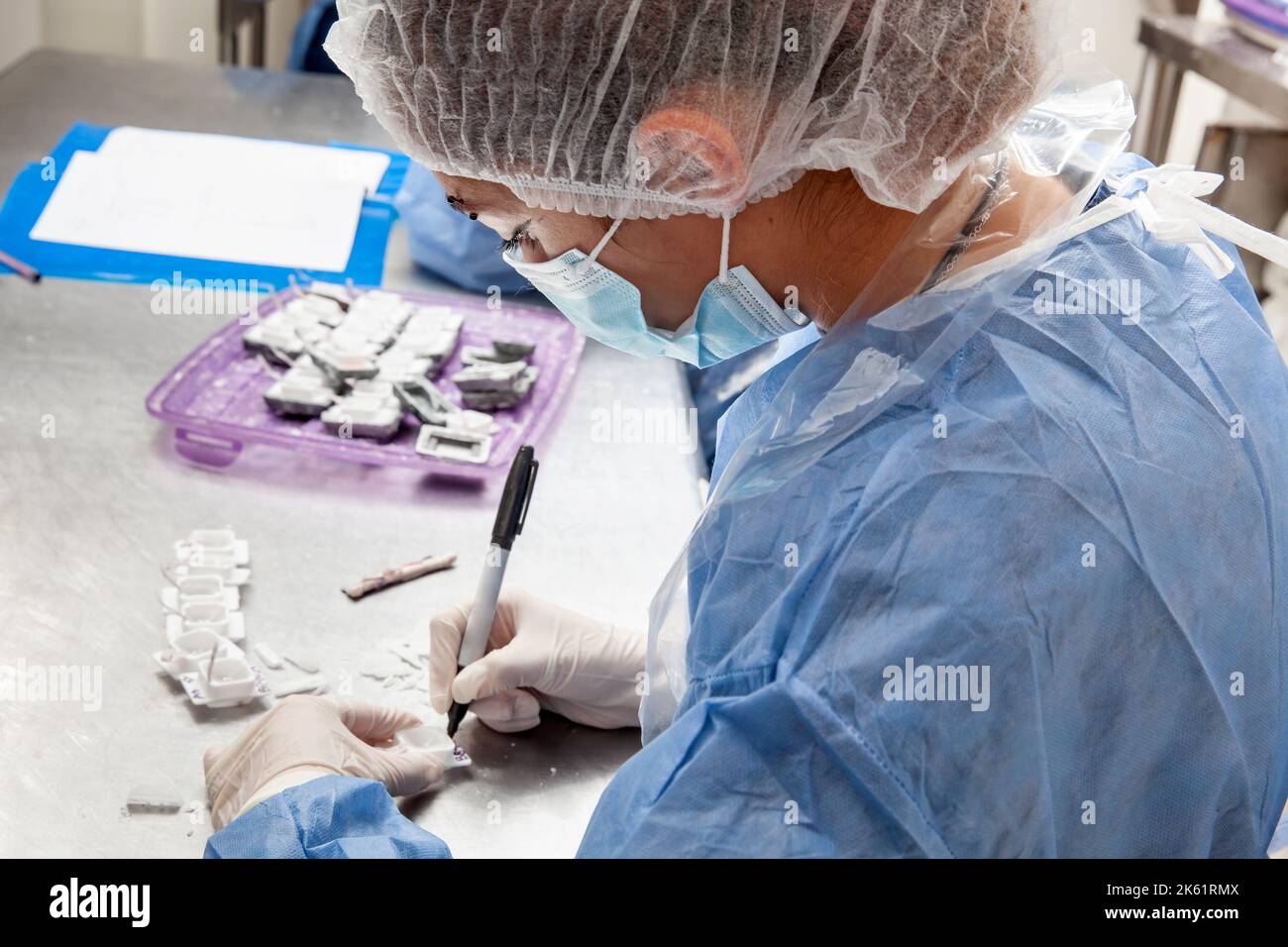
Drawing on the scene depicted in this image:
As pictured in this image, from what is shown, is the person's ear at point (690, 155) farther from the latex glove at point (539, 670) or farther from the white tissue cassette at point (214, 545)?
the white tissue cassette at point (214, 545)

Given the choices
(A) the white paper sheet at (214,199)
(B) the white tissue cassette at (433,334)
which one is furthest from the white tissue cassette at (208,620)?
(A) the white paper sheet at (214,199)

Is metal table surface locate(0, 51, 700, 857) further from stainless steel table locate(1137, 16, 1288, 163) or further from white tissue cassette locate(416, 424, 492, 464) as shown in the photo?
stainless steel table locate(1137, 16, 1288, 163)

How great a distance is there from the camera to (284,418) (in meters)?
1.89

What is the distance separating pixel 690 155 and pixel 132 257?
1496 millimetres

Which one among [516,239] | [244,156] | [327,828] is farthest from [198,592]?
[244,156]

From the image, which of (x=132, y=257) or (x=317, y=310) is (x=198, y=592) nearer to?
(x=317, y=310)

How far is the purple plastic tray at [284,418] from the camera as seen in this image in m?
1.82

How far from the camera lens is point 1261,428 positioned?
3.67ft

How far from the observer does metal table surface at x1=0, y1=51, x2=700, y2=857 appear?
1321mm

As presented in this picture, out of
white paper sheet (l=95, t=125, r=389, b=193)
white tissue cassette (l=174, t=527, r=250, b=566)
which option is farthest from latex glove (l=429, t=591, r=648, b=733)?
white paper sheet (l=95, t=125, r=389, b=193)
